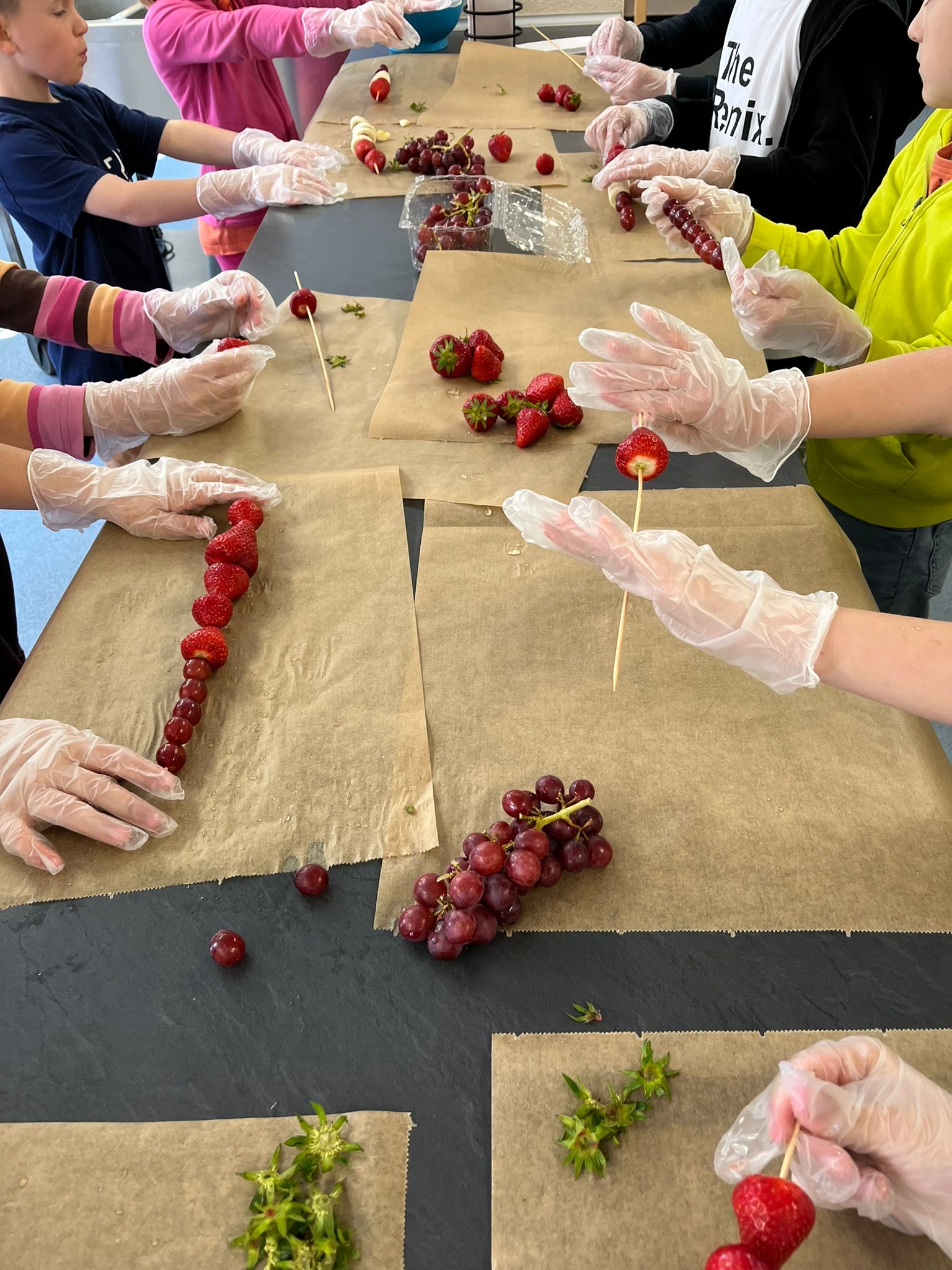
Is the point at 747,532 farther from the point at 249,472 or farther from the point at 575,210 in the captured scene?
the point at 575,210

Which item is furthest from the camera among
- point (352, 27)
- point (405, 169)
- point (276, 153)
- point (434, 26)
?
point (434, 26)

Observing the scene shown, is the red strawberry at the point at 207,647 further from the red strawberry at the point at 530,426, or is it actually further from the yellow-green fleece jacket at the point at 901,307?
the yellow-green fleece jacket at the point at 901,307

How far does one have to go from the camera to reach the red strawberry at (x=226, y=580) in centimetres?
148

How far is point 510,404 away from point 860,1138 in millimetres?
1412

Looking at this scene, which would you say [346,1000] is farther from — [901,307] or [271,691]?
[901,307]

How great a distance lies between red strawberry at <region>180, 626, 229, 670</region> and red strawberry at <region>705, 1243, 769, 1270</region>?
40.0 inches

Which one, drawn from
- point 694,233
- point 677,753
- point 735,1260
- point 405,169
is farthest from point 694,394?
point 405,169

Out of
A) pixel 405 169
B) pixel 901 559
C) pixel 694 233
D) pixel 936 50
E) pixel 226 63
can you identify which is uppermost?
pixel 936 50

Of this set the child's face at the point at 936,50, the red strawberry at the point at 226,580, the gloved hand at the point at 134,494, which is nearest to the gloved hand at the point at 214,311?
the gloved hand at the point at 134,494

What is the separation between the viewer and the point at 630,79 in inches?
122

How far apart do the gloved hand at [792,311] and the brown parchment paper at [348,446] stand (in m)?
0.47

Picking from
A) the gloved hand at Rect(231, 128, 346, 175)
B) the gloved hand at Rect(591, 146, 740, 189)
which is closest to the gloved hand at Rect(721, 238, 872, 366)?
the gloved hand at Rect(591, 146, 740, 189)

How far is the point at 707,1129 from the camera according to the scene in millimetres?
885

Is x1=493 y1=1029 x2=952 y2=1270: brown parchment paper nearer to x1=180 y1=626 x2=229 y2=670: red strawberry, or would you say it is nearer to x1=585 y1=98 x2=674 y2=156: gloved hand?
x1=180 y1=626 x2=229 y2=670: red strawberry
